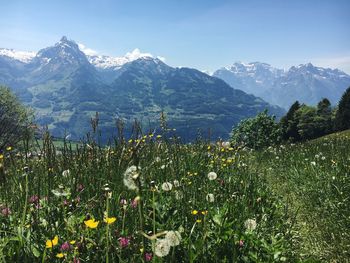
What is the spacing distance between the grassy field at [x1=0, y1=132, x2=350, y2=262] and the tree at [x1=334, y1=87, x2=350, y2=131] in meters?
87.4

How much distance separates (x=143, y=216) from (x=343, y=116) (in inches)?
3729

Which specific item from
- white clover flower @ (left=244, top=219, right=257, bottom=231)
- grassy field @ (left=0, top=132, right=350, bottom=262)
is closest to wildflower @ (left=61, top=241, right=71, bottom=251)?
grassy field @ (left=0, top=132, right=350, bottom=262)

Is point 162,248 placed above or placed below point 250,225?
above

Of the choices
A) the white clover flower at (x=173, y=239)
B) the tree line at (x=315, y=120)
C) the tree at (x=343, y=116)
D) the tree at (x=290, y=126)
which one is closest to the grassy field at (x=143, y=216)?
the white clover flower at (x=173, y=239)

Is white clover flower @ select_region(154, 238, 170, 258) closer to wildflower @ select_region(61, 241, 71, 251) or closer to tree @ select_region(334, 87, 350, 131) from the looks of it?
wildflower @ select_region(61, 241, 71, 251)

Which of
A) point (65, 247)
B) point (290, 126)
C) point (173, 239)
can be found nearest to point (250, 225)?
point (65, 247)

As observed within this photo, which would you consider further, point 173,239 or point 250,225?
point 250,225

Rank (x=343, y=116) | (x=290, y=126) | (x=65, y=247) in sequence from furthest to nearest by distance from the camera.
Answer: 1. (x=290, y=126)
2. (x=343, y=116)
3. (x=65, y=247)

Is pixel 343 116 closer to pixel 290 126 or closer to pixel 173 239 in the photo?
pixel 290 126

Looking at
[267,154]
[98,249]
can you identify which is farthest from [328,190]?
[267,154]

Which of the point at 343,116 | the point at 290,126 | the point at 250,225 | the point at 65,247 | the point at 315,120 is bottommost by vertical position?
the point at 290,126

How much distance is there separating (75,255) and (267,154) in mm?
15095

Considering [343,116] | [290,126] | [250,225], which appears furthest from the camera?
[290,126]

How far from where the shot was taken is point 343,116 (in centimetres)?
8925
